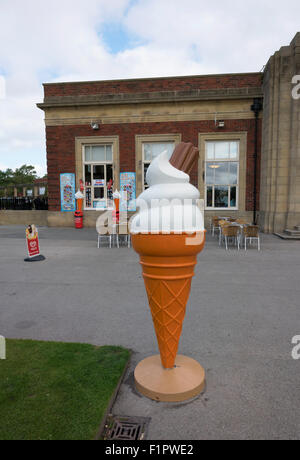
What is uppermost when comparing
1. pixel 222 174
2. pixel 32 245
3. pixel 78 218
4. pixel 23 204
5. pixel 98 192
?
pixel 222 174

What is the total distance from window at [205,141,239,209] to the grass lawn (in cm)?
1248

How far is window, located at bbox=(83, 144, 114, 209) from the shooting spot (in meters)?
15.2

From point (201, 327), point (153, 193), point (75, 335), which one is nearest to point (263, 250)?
point (201, 327)

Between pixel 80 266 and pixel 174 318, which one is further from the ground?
pixel 174 318

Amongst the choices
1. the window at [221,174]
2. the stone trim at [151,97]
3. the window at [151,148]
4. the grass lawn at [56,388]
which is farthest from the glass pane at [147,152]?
the grass lawn at [56,388]

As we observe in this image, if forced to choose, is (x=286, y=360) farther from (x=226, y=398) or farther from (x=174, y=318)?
(x=174, y=318)

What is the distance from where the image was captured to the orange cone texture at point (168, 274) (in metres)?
2.20

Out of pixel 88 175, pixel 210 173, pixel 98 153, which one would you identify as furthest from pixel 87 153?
pixel 210 173

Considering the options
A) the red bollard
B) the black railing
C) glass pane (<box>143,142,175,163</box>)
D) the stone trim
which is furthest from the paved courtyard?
the black railing

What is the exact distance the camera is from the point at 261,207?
13.8 m

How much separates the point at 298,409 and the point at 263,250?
723 cm

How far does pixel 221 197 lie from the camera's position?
14.8 metres

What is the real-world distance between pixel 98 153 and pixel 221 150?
19.5 ft

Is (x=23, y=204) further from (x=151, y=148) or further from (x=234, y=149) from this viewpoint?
(x=234, y=149)
